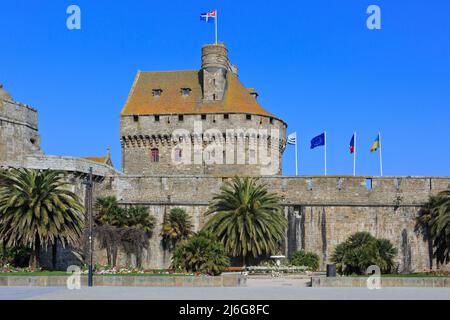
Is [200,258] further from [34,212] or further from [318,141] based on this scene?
[318,141]

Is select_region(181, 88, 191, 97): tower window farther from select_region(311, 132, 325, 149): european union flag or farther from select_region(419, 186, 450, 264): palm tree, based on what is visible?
select_region(419, 186, 450, 264): palm tree

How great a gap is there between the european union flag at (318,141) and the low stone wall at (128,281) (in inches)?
857

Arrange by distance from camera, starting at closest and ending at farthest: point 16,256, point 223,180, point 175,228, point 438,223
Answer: point 16,256 → point 438,223 → point 175,228 → point 223,180

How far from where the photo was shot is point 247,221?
3628cm

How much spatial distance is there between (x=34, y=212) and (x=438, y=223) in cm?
1961

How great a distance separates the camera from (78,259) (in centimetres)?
3772

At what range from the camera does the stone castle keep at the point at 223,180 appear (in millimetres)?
38812

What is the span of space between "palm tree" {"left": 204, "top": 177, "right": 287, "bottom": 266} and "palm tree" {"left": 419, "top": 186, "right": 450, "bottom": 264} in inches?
313

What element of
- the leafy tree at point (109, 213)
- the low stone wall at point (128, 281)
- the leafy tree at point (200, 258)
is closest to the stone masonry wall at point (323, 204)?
the leafy tree at point (109, 213)

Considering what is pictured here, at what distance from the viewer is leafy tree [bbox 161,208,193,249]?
39.7m

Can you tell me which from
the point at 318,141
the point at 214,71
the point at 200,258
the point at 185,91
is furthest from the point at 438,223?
the point at 185,91

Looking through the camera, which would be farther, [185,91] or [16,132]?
[185,91]

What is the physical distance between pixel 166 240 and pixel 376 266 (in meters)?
15.2
